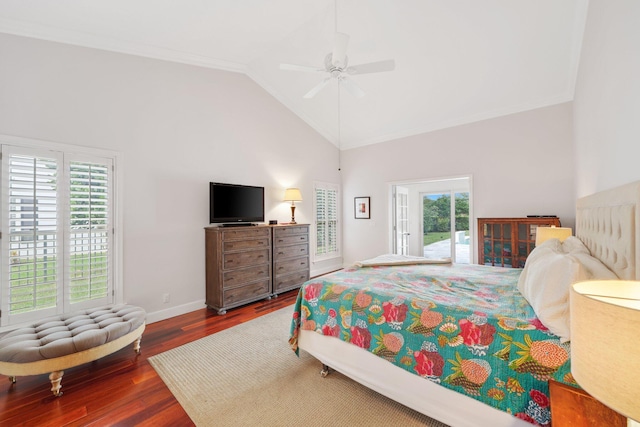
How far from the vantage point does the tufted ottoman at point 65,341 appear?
194cm

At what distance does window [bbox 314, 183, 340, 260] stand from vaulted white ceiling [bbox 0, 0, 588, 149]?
2043 mm

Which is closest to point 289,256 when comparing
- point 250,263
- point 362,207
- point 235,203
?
point 250,263

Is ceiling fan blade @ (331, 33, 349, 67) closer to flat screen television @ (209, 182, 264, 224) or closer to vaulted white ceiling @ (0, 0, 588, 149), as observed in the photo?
vaulted white ceiling @ (0, 0, 588, 149)

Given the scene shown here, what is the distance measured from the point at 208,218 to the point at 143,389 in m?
2.25

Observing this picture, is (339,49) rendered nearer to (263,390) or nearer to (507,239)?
(263,390)

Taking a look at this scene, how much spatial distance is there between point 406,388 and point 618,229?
4.87 feet

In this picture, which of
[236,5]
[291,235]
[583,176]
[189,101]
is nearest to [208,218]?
[291,235]

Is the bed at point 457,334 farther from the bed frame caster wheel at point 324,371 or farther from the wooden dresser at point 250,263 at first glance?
the wooden dresser at point 250,263

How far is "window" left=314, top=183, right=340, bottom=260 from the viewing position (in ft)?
18.9

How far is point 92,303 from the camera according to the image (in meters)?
2.93

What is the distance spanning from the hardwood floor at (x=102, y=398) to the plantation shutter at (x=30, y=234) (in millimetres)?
697

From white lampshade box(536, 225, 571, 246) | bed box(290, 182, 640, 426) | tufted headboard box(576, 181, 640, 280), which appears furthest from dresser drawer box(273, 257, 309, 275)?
tufted headboard box(576, 181, 640, 280)

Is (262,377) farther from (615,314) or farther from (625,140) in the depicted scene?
(625,140)

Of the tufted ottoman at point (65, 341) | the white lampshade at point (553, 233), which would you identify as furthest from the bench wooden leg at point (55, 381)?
the white lampshade at point (553, 233)
